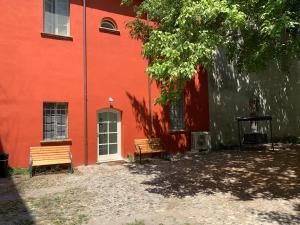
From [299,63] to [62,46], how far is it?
1549 cm

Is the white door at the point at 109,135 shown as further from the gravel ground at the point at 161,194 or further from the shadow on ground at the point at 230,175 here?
the shadow on ground at the point at 230,175

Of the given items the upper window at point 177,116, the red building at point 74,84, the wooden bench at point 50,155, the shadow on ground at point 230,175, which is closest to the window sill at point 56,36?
the red building at point 74,84

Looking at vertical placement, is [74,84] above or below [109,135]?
above

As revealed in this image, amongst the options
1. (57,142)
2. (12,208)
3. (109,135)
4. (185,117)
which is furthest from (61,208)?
(185,117)

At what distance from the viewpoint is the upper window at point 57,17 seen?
1363 centimetres

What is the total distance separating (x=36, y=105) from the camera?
13.1m

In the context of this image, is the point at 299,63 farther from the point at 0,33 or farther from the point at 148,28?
the point at 0,33

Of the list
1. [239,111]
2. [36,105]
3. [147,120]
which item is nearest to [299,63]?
[239,111]

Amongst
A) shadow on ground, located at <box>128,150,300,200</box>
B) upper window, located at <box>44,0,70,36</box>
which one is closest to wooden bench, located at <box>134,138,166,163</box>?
shadow on ground, located at <box>128,150,300,200</box>

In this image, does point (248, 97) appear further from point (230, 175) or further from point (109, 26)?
point (230, 175)

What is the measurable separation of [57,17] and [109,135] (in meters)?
5.22

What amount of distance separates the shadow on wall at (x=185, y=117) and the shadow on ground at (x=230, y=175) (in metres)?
1.26

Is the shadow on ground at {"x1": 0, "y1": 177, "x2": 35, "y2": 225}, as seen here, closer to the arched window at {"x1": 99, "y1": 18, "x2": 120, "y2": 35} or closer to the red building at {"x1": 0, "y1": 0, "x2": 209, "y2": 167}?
the red building at {"x1": 0, "y1": 0, "x2": 209, "y2": 167}

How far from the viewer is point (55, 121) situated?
13.6m
